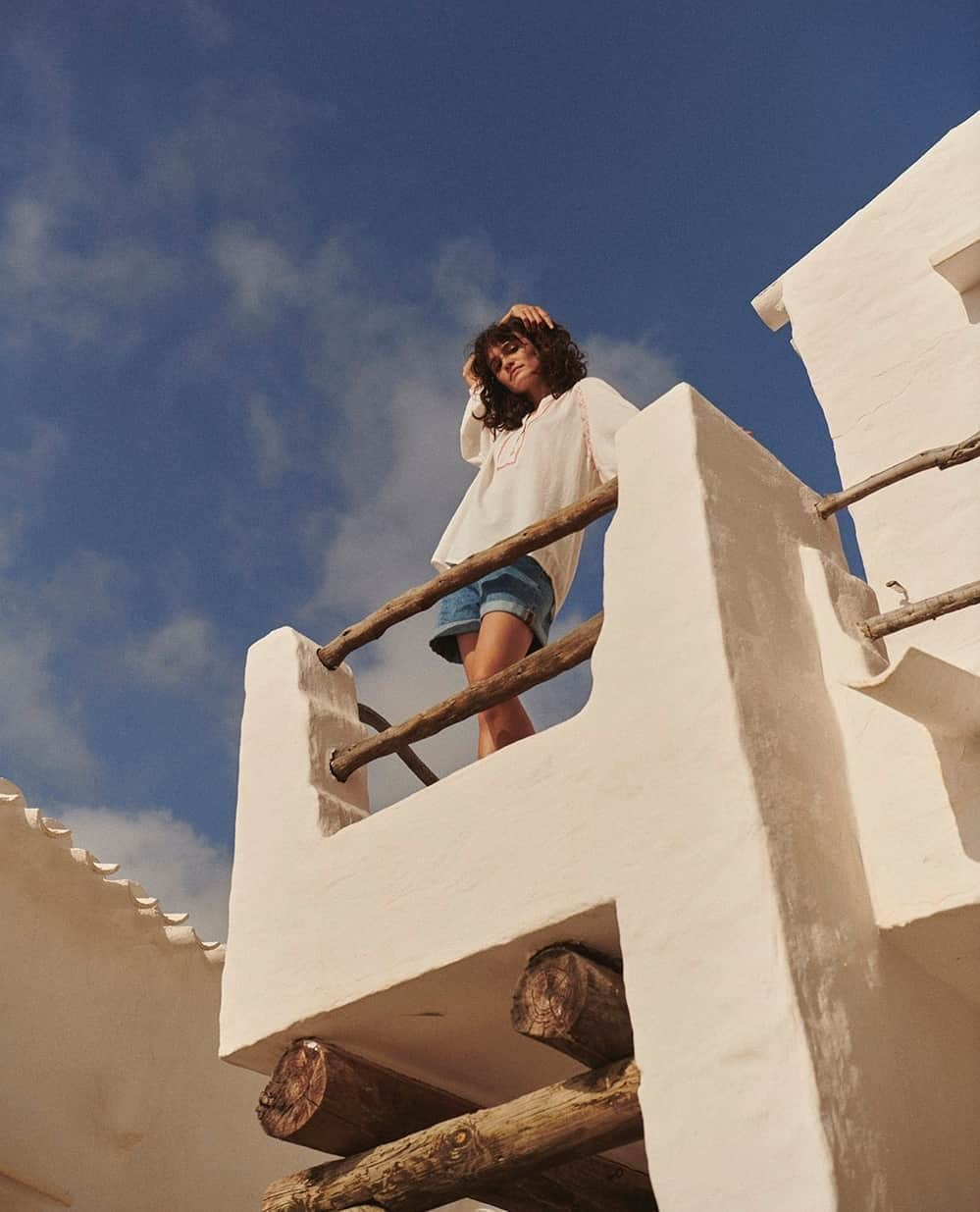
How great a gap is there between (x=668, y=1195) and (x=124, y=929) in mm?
5235

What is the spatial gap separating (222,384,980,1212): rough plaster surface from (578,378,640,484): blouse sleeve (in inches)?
28.9

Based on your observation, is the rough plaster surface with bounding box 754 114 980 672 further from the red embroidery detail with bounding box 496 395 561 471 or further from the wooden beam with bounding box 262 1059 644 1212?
the wooden beam with bounding box 262 1059 644 1212

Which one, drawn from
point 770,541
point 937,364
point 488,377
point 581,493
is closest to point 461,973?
point 770,541

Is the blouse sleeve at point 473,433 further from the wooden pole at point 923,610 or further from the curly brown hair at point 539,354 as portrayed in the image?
the wooden pole at point 923,610

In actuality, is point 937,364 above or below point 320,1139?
above

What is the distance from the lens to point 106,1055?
723 centimetres

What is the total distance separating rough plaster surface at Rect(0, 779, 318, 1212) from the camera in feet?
22.5

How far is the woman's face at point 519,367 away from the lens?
535 cm

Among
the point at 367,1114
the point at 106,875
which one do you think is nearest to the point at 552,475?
the point at 367,1114

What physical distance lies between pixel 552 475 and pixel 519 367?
668 mm

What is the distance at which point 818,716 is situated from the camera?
358 cm

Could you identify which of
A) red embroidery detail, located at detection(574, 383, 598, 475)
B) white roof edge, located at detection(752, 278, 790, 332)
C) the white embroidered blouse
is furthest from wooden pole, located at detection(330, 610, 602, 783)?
white roof edge, located at detection(752, 278, 790, 332)

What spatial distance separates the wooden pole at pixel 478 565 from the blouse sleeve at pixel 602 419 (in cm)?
53

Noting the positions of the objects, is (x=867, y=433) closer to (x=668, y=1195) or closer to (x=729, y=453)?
(x=729, y=453)
